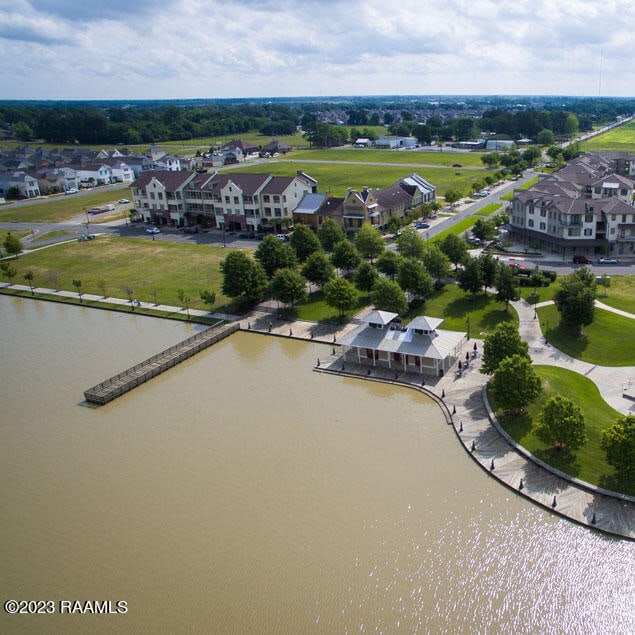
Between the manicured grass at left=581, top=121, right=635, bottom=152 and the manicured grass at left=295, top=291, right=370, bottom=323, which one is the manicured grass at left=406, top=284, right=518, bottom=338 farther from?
the manicured grass at left=581, top=121, right=635, bottom=152

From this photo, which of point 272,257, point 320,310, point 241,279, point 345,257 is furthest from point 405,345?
point 272,257

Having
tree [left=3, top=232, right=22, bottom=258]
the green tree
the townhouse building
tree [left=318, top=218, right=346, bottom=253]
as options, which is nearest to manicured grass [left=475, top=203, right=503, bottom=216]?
the townhouse building

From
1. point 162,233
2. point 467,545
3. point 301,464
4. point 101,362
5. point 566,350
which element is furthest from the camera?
point 162,233

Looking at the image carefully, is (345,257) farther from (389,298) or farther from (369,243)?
(389,298)

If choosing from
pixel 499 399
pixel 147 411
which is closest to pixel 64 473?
pixel 147 411

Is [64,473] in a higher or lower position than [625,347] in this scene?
lower

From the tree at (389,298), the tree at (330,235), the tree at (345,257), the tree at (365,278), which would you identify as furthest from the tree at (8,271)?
the tree at (389,298)

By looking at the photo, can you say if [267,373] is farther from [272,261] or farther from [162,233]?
[162,233]
